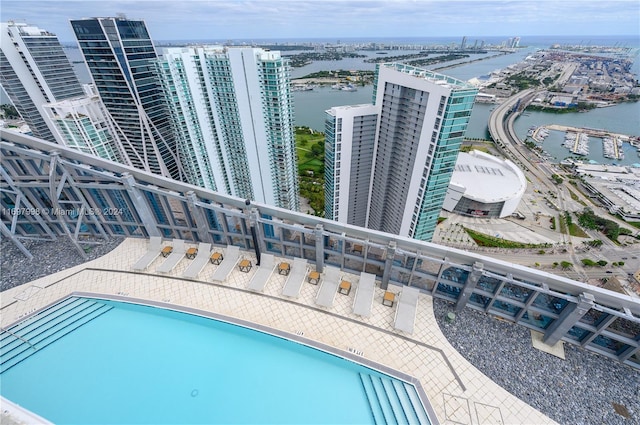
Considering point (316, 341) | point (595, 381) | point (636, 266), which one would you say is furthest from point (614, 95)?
point (316, 341)

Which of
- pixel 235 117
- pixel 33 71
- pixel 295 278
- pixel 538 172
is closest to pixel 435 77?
pixel 295 278

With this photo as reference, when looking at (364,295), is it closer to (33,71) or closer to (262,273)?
(262,273)

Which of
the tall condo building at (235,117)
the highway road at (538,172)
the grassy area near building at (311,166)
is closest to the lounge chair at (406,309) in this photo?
the tall condo building at (235,117)

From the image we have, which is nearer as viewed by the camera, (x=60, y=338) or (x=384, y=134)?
(x=60, y=338)

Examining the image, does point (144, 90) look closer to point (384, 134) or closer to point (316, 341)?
point (384, 134)

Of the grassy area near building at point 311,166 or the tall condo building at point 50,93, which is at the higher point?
the tall condo building at point 50,93

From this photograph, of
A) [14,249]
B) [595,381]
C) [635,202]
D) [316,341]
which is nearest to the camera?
[595,381]

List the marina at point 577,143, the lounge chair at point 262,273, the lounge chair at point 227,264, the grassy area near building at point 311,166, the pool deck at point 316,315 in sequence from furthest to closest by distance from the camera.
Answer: the marina at point 577,143 < the grassy area near building at point 311,166 < the lounge chair at point 227,264 < the lounge chair at point 262,273 < the pool deck at point 316,315

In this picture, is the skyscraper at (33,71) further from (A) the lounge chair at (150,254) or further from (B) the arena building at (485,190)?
(B) the arena building at (485,190)
